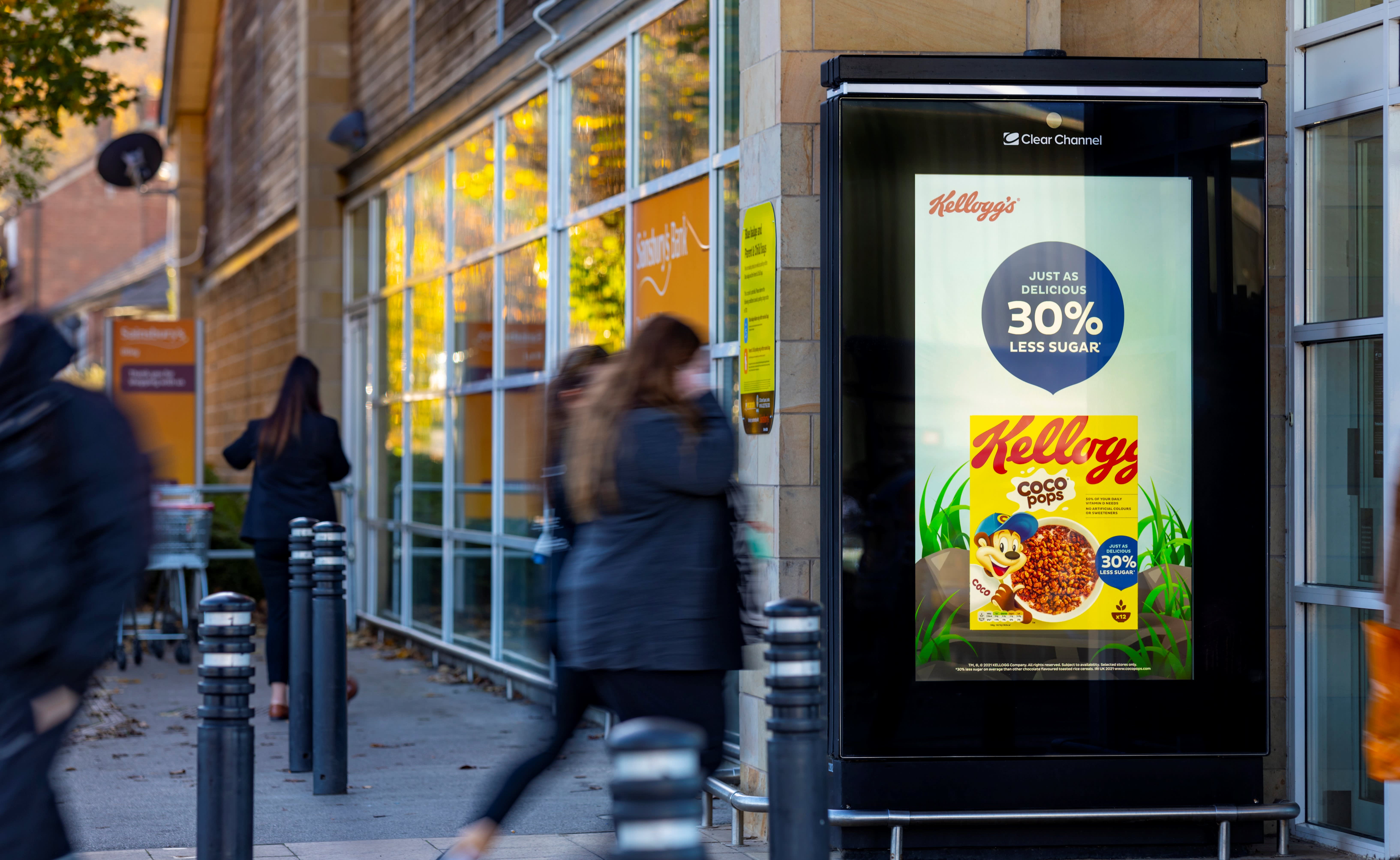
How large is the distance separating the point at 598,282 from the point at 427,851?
4.02 m

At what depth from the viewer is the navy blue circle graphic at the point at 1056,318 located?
5.98 m

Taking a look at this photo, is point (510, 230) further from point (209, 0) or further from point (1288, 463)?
point (209, 0)

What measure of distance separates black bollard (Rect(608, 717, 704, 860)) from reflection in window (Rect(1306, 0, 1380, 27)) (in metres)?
4.72

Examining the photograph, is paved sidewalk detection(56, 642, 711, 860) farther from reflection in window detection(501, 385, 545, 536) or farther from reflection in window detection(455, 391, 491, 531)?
reflection in window detection(455, 391, 491, 531)

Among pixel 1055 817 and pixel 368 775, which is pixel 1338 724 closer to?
pixel 1055 817

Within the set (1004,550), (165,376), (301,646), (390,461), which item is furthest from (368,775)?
(165,376)

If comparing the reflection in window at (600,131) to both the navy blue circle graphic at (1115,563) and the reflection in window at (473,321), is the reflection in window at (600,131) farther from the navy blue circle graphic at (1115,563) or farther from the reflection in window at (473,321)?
the navy blue circle graphic at (1115,563)

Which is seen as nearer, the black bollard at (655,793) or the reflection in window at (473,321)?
the black bollard at (655,793)

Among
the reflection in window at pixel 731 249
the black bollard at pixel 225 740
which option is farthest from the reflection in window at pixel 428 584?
the black bollard at pixel 225 740

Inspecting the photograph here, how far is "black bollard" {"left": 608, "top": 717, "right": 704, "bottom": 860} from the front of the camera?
271 centimetres

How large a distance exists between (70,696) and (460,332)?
8897 millimetres

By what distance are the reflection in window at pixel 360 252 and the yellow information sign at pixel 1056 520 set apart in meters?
10.0

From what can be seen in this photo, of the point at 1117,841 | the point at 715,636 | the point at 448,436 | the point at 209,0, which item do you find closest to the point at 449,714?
the point at 448,436

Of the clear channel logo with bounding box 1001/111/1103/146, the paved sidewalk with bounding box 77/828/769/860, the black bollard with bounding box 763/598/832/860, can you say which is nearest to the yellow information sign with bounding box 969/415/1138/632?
the clear channel logo with bounding box 1001/111/1103/146
